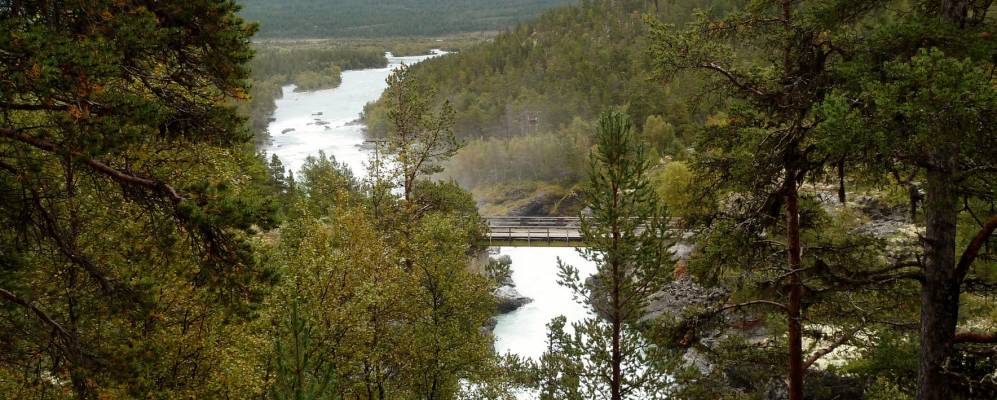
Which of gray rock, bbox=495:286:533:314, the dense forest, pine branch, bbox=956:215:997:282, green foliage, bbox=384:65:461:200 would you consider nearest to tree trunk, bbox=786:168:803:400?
the dense forest

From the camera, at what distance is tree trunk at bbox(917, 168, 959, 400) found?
5.34 m

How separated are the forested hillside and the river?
15.6ft

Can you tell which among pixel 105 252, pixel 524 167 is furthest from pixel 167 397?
pixel 524 167

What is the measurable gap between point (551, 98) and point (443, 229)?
5295cm

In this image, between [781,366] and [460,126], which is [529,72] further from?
[781,366]

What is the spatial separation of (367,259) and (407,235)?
438 cm

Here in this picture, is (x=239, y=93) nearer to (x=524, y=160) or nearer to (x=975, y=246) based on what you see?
(x=975, y=246)

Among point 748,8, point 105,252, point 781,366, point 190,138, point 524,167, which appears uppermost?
point 748,8

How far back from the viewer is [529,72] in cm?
7706

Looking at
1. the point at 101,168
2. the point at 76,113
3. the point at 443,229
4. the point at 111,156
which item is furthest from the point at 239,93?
the point at 443,229

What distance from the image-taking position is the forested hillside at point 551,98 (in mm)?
55906

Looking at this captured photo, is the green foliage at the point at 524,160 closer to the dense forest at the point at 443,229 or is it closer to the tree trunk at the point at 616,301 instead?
the dense forest at the point at 443,229

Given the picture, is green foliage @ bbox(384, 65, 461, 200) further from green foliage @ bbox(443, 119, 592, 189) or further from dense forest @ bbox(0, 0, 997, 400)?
green foliage @ bbox(443, 119, 592, 189)

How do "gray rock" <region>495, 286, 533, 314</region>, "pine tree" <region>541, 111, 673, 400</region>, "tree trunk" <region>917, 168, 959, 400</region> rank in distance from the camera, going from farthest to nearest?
"gray rock" <region>495, 286, 533, 314</region>, "pine tree" <region>541, 111, 673, 400</region>, "tree trunk" <region>917, 168, 959, 400</region>
